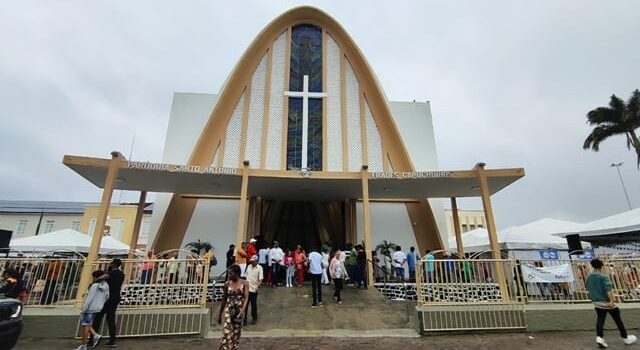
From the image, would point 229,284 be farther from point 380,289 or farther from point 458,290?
point 380,289

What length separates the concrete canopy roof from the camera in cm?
1000

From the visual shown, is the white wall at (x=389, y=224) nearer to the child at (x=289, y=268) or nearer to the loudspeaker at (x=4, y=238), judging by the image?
the child at (x=289, y=268)

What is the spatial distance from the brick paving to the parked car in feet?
2.75

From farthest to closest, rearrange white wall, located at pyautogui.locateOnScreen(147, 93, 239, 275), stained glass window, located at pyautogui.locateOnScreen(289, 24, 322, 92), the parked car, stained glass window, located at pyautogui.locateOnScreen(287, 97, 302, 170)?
stained glass window, located at pyautogui.locateOnScreen(289, 24, 322, 92)
stained glass window, located at pyautogui.locateOnScreen(287, 97, 302, 170)
white wall, located at pyautogui.locateOnScreen(147, 93, 239, 275)
the parked car

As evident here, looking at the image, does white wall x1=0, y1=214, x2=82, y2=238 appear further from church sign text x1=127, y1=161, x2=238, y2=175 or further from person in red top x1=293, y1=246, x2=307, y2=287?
person in red top x1=293, y1=246, x2=307, y2=287

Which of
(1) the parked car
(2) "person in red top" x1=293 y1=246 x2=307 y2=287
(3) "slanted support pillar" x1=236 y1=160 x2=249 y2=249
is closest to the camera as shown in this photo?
(1) the parked car

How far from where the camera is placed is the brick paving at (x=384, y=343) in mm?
5430

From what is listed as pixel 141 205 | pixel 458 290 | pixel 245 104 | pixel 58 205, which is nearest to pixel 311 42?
pixel 245 104

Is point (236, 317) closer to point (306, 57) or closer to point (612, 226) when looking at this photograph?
point (306, 57)

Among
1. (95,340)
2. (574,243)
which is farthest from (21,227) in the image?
(574,243)

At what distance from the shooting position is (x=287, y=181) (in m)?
11.6

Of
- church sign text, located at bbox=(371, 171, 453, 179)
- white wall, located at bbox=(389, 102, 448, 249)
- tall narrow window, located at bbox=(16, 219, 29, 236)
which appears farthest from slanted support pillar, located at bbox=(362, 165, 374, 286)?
tall narrow window, located at bbox=(16, 219, 29, 236)

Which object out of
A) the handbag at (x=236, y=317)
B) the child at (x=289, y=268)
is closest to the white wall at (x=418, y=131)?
the child at (x=289, y=268)

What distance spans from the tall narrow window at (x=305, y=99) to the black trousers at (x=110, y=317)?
31.8 ft
